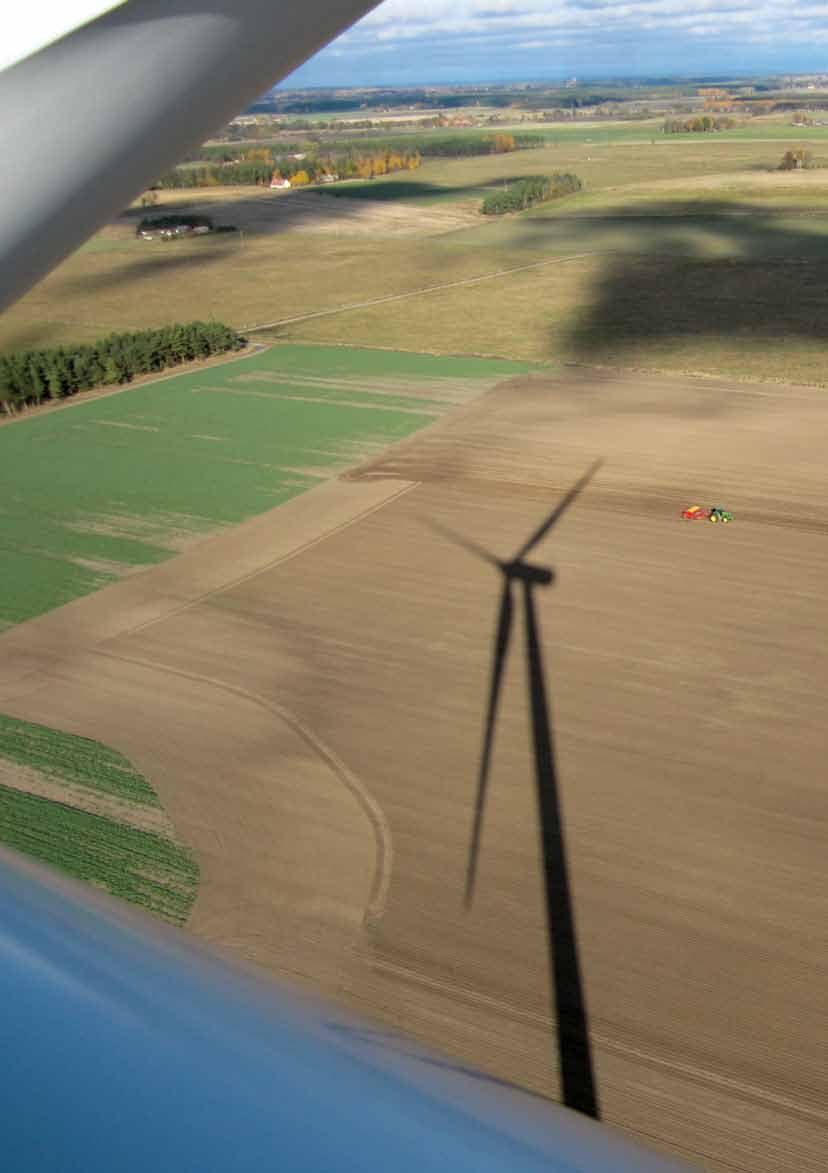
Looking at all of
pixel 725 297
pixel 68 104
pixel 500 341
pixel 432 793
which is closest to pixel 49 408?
pixel 500 341

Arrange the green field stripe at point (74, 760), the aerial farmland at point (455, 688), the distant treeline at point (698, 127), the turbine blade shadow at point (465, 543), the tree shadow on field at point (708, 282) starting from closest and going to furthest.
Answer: the aerial farmland at point (455, 688)
the green field stripe at point (74, 760)
the turbine blade shadow at point (465, 543)
the tree shadow on field at point (708, 282)
the distant treeline at point (698, 127)

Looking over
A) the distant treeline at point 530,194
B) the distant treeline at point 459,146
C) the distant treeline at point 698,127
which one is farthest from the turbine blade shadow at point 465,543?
the distant treeline at point 698,127

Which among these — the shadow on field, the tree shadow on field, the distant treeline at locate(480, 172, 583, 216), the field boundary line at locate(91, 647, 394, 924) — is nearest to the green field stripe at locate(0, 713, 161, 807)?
the field boundary line at locate(91, 647, 394, 924)

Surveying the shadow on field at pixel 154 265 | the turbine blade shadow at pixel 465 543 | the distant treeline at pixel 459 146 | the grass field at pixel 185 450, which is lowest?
the turbine blade shadow at pixel 465 543

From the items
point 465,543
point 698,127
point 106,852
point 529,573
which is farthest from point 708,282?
point 698,127

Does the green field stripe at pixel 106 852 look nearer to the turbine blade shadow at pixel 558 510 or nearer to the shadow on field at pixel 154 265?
the turbine blade shadow at pixel 558 510

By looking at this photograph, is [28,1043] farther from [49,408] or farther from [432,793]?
[49,408]
